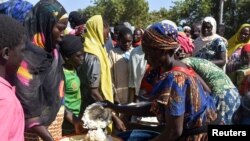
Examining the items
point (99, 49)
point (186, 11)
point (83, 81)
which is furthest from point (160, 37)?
point (186, 11)

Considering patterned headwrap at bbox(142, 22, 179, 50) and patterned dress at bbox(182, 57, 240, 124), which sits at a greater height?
patterned headwrap at bbox(142, 22, 179, 50)

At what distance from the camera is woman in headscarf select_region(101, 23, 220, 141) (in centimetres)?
272

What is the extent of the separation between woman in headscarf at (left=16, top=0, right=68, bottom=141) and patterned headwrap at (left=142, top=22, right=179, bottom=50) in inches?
29.8

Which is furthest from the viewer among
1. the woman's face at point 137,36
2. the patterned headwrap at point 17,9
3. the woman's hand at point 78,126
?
the woman's face at point 137,36

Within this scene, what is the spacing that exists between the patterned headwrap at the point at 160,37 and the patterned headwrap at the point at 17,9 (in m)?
1.37

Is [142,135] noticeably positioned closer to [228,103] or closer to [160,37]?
[160,37]

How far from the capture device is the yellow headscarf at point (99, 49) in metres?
4.59

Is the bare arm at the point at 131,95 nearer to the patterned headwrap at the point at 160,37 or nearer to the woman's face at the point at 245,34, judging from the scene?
the woman's face at the point at 245,34

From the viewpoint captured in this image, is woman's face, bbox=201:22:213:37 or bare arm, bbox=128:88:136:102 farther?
woman's face, bbox=201:22:213:37

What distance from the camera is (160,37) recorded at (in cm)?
276

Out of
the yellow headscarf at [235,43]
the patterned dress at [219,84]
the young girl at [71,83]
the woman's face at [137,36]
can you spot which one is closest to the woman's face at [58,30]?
the young girl at [71,83]

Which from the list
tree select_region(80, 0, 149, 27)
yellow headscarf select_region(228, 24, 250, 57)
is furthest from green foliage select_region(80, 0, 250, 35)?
yellow headscarf select_region(228, 24, 250, 57)

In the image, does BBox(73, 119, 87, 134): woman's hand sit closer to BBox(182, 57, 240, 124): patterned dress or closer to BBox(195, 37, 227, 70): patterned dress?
BBox(182, 57, 240, 124): patterned dress

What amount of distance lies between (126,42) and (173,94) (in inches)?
148
